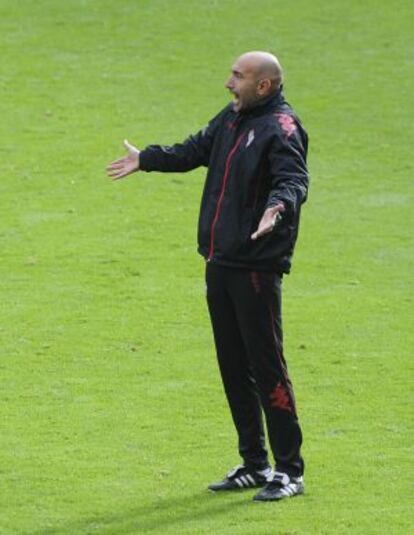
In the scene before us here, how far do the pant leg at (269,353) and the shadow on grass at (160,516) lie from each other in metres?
0.36

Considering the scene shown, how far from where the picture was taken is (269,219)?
24.9ft

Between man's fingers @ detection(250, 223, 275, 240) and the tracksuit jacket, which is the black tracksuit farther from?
man's fingers @ detection(250, 223, 275, 240)

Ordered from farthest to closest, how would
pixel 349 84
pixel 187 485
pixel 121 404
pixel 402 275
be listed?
pixel 349 84
pixel 402 275
pixel 121 404
pixel 187 485

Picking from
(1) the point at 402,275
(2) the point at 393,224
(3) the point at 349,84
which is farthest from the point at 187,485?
(3) the point at 349,84

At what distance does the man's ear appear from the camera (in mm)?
8008

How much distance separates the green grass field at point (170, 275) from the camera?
845 cm

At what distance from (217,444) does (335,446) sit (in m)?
0.71

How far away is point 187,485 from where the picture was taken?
8.50 metres

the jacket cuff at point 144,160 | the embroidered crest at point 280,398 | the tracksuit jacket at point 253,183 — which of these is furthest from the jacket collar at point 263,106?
the embroidered crest at point 280,398

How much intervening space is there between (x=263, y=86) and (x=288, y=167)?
0.48m

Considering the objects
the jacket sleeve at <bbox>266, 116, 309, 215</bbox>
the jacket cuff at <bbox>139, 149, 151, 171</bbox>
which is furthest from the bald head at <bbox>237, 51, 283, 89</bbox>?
the jacket cuff at <bbox>139, 149, 151, 171</bbox>

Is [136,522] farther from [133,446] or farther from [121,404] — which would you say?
[121,404]

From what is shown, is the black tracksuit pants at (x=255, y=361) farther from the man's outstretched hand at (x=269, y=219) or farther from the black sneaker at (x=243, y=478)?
the man's outstretched hand at (x=269, y=219)

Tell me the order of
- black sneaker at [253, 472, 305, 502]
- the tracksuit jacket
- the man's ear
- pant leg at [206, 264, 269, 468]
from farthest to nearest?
pant leg at [206, 264, 269, 468] < black sneaker at [253, 472, 305, 502] < the man's ear < the tracksuit jacket
